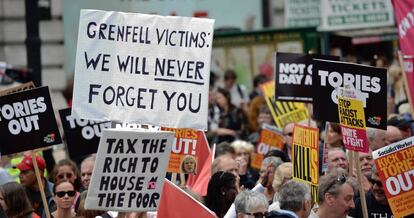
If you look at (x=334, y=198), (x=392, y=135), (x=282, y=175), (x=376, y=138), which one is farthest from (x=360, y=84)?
(x=392, y=135)

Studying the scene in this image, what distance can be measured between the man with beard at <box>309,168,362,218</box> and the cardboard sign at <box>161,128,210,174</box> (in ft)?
7.64

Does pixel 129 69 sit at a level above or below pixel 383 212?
above

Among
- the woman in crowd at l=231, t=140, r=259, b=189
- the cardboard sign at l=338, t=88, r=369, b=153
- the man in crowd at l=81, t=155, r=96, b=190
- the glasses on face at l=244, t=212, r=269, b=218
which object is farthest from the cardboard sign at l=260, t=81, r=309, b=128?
the glasses on face at l=244, t=212, r=269, b=218

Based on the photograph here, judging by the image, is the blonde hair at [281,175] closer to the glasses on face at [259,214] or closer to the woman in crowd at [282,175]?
the woman in crowd at [282,175]

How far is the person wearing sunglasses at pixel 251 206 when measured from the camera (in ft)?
37.0

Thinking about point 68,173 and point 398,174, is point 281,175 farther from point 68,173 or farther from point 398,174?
point 68,173

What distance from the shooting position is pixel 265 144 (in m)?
17.7

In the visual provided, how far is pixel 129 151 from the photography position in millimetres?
11125

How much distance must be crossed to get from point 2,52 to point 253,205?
1595 centimetres

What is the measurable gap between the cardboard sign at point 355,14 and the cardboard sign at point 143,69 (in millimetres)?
13137

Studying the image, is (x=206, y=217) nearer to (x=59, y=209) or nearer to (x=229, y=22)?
(x=59, y=209)

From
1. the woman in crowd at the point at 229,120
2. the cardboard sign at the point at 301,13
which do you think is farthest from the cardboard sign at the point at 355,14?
the woman in crowd at the point at 229,120

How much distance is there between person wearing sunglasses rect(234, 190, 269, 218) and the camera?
11.3 metres

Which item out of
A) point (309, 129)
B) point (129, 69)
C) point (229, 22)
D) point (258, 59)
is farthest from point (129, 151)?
point (229, 22)
